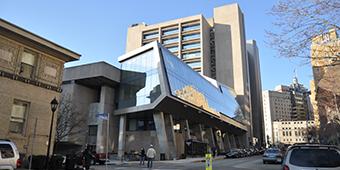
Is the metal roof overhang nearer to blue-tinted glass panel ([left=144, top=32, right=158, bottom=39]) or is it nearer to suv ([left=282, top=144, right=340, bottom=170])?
suv ([left=282, top=144, right=340, bottom=170])

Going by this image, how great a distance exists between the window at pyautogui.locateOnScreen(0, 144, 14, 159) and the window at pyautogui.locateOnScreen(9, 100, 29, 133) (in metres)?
7.57

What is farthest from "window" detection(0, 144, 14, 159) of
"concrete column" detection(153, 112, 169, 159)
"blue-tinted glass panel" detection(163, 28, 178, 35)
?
"blue-tinted glass panel" detection(163, 28, 178, 35)

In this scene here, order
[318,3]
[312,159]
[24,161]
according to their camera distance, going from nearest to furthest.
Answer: [312,159], [318,3], [24,161]

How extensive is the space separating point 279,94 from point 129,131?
4890 inches

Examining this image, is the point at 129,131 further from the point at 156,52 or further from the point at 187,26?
the point at 187,26

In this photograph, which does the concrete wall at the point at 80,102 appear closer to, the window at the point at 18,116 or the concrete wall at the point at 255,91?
the window at the point at 18,116

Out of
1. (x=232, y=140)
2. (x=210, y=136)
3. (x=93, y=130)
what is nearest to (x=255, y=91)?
(x=232, y=140)

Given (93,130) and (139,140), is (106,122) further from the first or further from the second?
(139,140)

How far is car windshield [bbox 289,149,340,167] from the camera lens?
27.6 feet

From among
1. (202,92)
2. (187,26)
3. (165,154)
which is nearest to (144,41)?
(187,26)

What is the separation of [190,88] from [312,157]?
43.4m

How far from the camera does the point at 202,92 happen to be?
58.7 metres

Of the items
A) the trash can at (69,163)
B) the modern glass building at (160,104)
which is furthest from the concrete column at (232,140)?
the trash can at (69,163)

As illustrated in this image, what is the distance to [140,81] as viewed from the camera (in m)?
47.7
